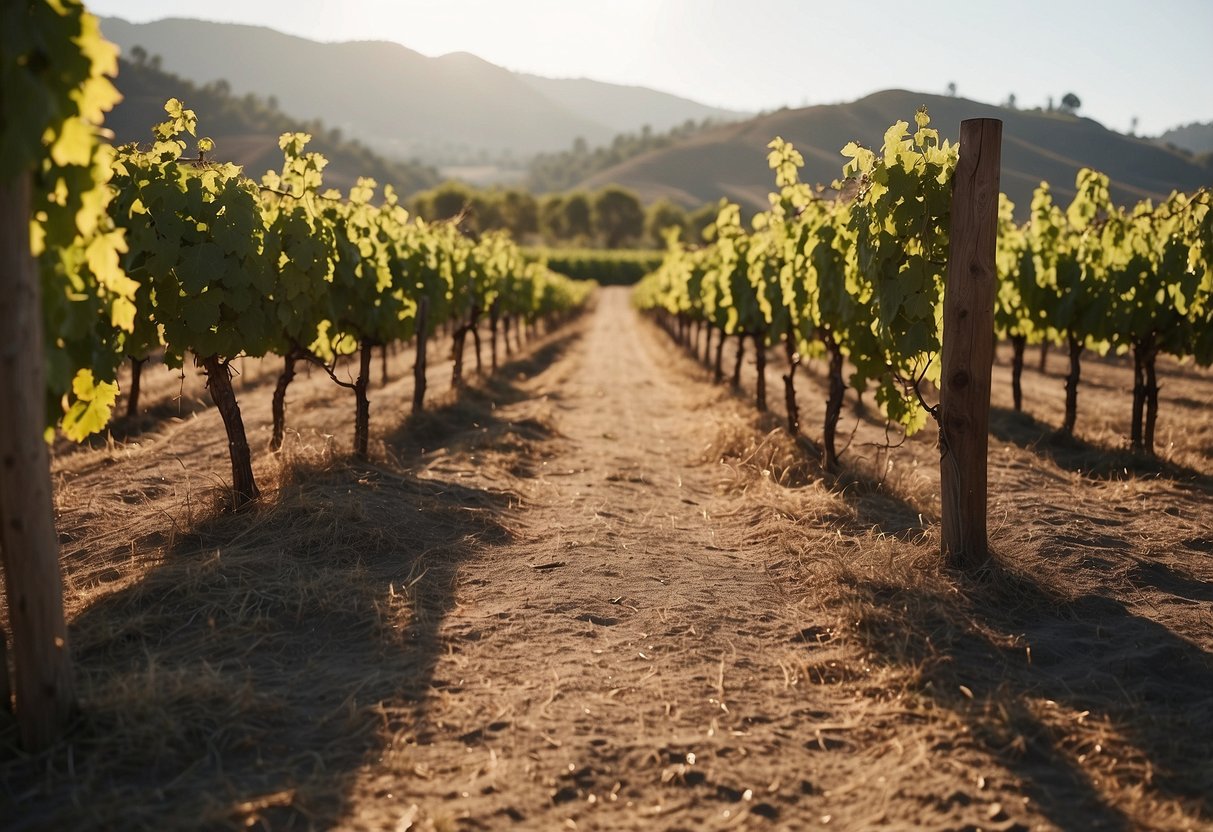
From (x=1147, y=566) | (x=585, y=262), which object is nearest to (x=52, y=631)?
(x=1147, y=566)

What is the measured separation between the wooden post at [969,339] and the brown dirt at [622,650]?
306mm

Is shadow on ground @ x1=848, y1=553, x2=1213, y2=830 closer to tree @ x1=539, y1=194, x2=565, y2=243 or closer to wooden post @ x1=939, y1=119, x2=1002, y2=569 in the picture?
wooden post @ x1=939, y1=119, x2=1002, y2=569

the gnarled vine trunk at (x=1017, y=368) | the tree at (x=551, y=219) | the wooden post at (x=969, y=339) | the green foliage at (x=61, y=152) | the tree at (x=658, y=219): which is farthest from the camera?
the tree at (x=551, y=219)

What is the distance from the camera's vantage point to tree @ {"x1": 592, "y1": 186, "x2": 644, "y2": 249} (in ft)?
300

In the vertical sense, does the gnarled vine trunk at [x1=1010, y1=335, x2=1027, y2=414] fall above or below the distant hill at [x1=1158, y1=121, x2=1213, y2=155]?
below

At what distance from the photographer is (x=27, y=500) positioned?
2898 millimetres

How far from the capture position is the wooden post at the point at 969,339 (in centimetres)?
486

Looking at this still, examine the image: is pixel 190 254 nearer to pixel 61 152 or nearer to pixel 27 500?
pixel 61 152

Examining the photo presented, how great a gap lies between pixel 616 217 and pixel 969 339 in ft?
291

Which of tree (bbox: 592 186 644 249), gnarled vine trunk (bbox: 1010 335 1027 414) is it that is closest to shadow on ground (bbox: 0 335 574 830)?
gnarled vine trunk (bbox: 1010 335 1027 414)

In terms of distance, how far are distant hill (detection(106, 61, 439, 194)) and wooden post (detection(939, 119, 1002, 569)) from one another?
3103cm

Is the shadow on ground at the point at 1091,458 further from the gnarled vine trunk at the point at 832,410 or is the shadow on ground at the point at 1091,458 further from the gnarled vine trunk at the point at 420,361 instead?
the gnarled vine trunk at the point at 420,361

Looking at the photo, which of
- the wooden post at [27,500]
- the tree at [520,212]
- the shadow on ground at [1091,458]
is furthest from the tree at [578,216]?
the wooden post at [27,500]

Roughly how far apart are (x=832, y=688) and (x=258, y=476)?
185 inches
